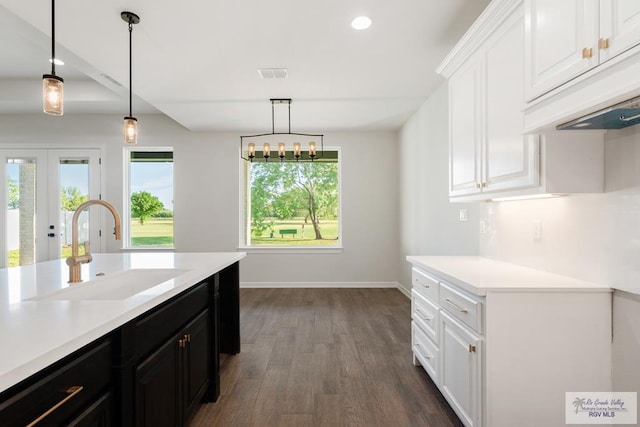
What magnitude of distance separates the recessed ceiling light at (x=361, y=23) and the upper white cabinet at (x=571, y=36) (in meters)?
1.12

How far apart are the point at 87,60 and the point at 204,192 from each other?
2.89 meters

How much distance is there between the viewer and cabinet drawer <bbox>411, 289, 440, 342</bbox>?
7.40 ft

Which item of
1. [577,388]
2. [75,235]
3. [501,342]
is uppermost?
[75,235]

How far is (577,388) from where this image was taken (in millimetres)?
1602

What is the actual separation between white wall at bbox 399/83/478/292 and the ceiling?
33cm

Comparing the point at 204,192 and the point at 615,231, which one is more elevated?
the point at 204,192

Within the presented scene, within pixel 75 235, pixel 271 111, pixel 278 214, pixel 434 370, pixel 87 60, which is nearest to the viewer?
pixel 75 235

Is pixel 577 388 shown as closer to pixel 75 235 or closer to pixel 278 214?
pixel 75 235

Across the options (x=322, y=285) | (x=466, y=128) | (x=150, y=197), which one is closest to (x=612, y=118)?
(x=466, y=128)

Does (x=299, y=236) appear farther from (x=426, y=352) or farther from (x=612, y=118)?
(x=612, y=118)

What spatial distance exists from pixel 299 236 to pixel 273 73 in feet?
10.4

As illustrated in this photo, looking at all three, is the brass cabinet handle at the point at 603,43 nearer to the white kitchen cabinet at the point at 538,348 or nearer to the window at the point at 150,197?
the white kitchen cabinet at the point at 538,348

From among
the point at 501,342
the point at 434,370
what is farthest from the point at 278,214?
the point at 501,342

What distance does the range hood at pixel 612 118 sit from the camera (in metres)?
1.20
